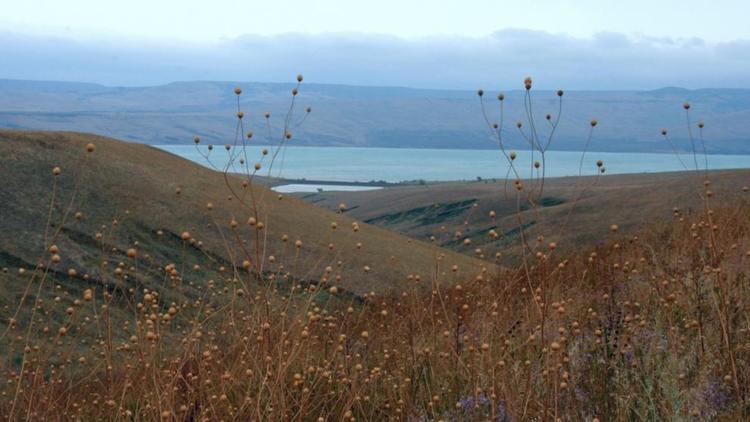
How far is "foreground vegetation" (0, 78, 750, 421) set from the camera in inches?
148

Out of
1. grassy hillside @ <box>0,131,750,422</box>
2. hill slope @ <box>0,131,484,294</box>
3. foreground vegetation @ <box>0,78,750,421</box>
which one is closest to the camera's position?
foreground vegetation @ <box>0,78,750,421</box>

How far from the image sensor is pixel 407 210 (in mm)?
42188

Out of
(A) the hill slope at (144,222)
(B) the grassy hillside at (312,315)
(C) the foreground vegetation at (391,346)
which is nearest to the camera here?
(C) the foreground vegetation at (391,346)

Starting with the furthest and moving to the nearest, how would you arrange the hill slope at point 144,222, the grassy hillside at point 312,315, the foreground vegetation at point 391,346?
the hill slope at point 144,222, the grassy hillside at point 312,315, the foreground vegetation at point 391,346

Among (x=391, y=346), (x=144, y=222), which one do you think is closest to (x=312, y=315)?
(x=391, y=346)

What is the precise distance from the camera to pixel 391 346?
5.36 metres

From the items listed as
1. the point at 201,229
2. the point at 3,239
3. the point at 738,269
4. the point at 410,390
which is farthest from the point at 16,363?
the point at 738,269

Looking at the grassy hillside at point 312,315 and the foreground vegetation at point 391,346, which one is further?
the grassy hillside at point 312,315

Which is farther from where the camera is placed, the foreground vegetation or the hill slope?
the hill slope

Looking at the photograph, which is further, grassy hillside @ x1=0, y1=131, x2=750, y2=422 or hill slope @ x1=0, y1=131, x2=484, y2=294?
hill slope @ x1=0, y1=131, x2=484, y2=294

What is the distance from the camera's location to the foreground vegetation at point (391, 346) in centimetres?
376

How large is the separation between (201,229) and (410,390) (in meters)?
6.48

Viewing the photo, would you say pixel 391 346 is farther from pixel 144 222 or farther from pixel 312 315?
pixel 144 222

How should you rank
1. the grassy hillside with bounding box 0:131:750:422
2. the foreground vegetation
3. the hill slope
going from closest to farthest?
the foreground vegetation → the grassy hillside with bounding box 0:131:750:422 → the hill slope
